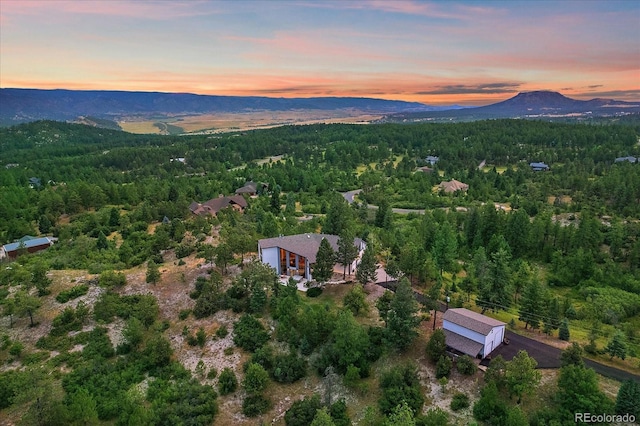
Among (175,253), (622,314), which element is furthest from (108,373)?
(622,314)

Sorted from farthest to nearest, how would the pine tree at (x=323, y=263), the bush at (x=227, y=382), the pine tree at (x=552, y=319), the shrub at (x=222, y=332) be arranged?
the pine tree at (x=323, y=263) → the shrub at (x=222, y=332) → the pine tree at (x=552, y=319) → the bush at (x=227, y=382)

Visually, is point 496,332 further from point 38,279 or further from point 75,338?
point 38,279

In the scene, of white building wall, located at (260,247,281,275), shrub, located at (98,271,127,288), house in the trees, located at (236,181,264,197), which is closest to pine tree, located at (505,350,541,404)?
white building wall, located at (260,247,281,275)

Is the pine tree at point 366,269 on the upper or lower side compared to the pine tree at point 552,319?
upper

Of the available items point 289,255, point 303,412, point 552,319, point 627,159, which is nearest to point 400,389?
Answer: point 303,412

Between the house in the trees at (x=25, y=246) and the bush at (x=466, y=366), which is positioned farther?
the house in the trees at (x=25, y=246)

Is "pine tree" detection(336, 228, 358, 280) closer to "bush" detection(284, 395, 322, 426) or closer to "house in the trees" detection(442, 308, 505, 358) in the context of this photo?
"house in the trees" detection(442, 308, 505, 358)

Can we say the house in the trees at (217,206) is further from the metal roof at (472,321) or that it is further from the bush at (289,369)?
the metal roof at (472,321)

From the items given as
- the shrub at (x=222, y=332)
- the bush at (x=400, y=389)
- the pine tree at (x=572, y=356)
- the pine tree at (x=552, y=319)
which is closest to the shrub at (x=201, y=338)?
the shrub at (x=222, y=332)
